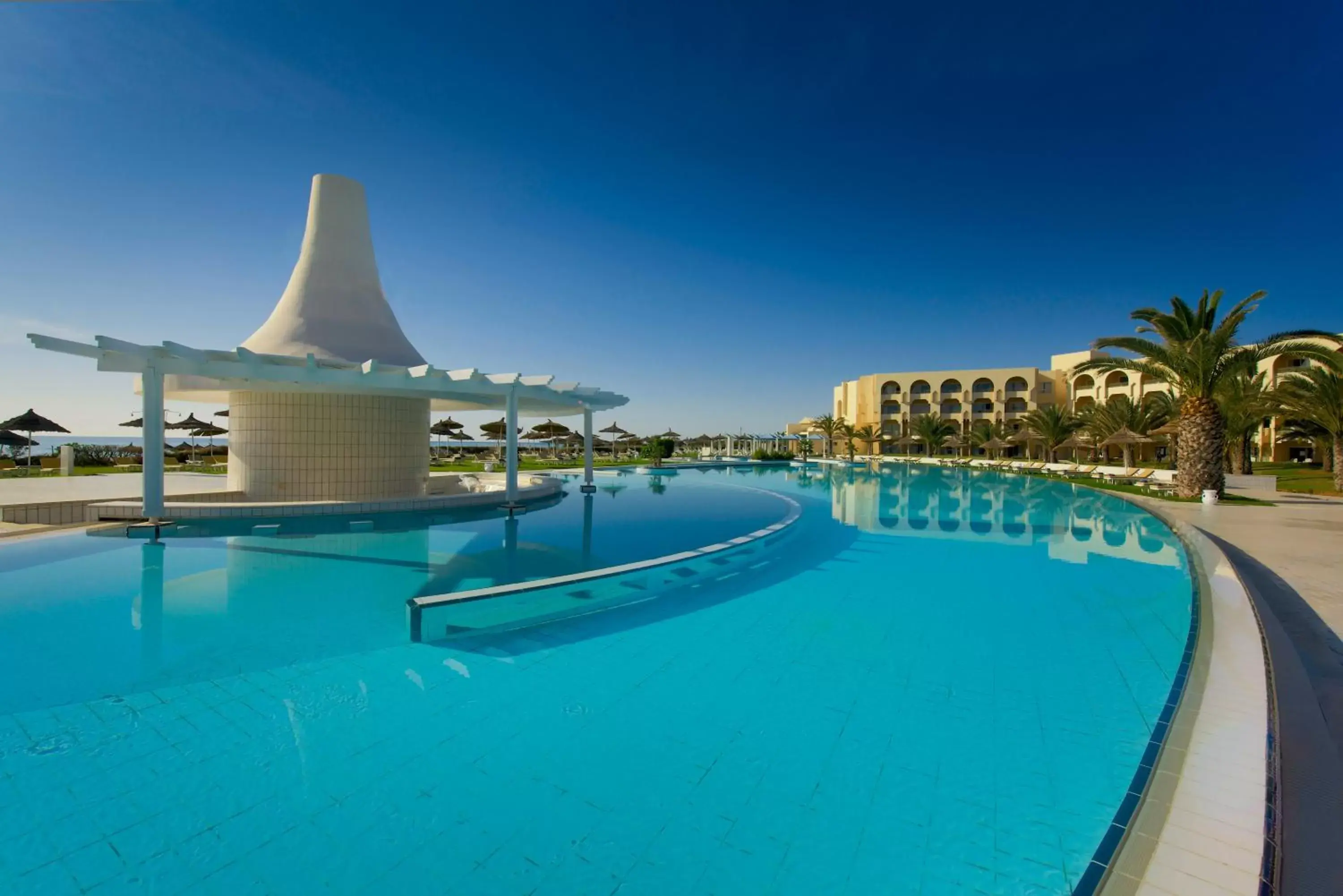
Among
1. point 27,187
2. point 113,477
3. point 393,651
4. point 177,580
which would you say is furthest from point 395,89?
point 113,477

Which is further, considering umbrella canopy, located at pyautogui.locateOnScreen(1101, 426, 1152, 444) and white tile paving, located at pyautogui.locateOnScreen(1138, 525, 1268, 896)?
umbrella canopy, located at pyautogui.locateOnScreen(1101, 426, 1152, 444)

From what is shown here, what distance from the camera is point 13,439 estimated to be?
830 inches

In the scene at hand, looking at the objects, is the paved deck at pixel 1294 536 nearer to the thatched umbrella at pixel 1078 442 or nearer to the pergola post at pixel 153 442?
the pergola post at pixel 153 442

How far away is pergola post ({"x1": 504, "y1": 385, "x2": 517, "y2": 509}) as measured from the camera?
42.9 ft

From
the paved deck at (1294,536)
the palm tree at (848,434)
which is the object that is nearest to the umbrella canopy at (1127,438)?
the paved deck at (1294,536)

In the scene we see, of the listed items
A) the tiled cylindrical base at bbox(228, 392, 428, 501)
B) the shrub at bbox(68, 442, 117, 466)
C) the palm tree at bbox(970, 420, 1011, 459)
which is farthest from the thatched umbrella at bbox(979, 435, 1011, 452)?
the shrub at bbox(68, 442, 117, 466)

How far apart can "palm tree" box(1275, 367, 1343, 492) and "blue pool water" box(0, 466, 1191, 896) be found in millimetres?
18321

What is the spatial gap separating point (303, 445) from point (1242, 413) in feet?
108

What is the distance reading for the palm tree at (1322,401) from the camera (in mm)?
16766

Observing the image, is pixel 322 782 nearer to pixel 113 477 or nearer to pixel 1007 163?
pixel 1007 163

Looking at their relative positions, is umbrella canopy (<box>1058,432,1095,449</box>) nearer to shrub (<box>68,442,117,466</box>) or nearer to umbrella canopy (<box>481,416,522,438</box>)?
umbrella canopy (<box>481,416,522,438</box>)

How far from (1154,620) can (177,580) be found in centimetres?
1089

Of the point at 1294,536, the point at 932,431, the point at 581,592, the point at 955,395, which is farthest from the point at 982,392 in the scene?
the point at 581,592

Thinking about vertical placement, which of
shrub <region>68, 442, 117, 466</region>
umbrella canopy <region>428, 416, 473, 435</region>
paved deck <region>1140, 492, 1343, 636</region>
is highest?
umbrella canopy <region>428, 416, 473, 435</region>
